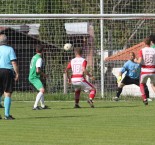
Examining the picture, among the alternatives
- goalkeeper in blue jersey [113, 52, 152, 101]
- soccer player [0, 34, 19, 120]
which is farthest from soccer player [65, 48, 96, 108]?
soccer player [0, 34, 19, 120]

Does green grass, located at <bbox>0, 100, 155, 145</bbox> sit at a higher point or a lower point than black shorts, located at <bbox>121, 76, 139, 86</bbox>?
lower

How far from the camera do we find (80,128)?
43.8 feet

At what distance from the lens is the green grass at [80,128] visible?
37.0ft

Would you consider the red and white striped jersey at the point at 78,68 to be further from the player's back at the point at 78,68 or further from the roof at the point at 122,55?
the roof at the point at 122,55

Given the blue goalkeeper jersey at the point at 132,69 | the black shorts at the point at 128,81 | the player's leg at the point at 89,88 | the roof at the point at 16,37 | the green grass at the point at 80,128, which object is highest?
the roof at the point at 16,37

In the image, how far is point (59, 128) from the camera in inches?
527

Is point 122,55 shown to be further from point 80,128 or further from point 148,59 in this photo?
point 80,128

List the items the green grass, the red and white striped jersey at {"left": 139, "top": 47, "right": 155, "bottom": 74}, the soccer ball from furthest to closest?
1. the soccer ball
2. the red and white striped jersey at {"left": 139, "top": 47, "right": 155, "bottom": 74}
3. the green grass

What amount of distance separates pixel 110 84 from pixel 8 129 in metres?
13.4

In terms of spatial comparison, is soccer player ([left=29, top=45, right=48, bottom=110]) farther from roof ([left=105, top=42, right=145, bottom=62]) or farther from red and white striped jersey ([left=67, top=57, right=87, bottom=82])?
roof ([left=105, top=42, right=145, bottom=62])

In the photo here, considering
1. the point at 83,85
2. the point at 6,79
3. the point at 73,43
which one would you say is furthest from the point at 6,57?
the point at 73,43

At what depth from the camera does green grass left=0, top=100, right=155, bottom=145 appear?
11.3 meters

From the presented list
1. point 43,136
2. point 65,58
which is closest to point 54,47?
point 65,58

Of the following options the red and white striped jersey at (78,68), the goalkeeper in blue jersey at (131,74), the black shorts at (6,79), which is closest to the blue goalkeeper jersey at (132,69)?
the goalkeeper in blue jersey at (131,74)
